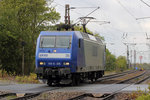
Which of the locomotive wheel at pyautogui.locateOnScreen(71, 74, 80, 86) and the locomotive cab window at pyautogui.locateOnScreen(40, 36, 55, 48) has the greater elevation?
the locomotive cab window at pyautogui.locateOnScreen(40, 36, 55, 48)

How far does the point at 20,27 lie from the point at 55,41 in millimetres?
15187

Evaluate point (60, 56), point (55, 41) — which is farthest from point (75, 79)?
point (55, 41)

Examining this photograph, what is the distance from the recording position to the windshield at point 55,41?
18.3 m

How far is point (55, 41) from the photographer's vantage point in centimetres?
1859

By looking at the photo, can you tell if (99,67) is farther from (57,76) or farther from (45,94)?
Result: (45,94)

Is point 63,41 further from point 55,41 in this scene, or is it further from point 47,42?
point 47,42

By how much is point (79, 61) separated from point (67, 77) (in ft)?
4.35

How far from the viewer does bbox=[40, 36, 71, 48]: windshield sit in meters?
18.3

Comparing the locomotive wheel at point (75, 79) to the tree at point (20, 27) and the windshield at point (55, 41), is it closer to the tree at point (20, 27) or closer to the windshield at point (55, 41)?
the windshield at point (55, 41)

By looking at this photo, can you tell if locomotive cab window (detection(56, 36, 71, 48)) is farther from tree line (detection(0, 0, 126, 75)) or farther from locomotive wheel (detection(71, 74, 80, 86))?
tree line (detection(0, 0, 126, 75))

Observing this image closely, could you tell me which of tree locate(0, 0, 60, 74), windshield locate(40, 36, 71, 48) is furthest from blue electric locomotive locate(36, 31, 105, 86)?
tree locate(0, 0, 60, 74)

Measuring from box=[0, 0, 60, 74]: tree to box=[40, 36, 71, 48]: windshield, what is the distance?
356 inches

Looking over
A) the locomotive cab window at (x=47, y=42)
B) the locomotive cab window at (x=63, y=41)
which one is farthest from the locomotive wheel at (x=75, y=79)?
the locomotive cab window at (x=47, y=42)

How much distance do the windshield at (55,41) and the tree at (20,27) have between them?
29.7 ft
